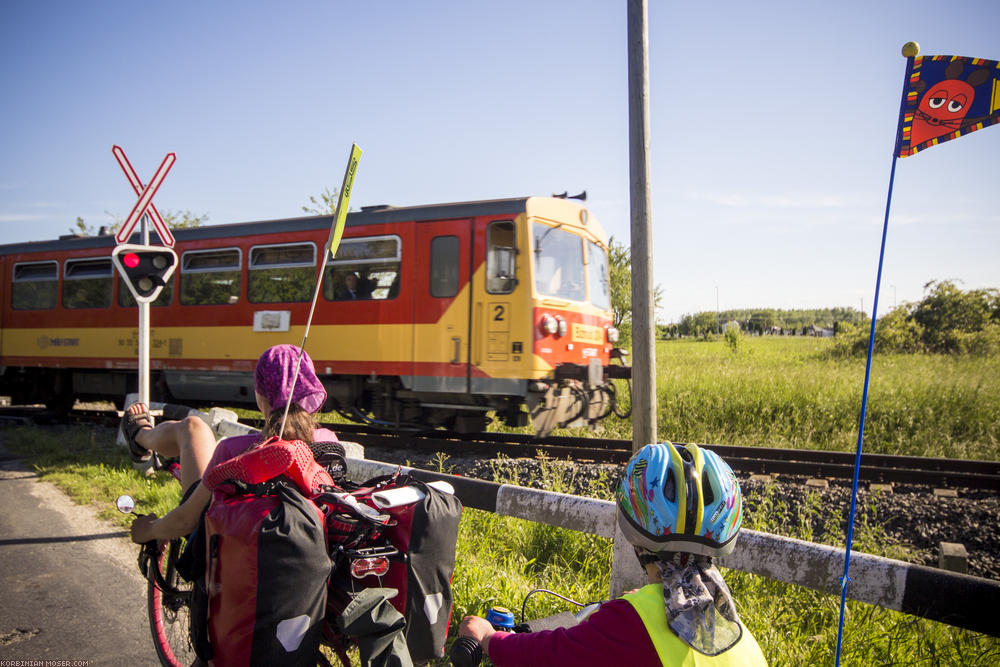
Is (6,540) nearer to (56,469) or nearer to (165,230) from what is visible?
(56,469)

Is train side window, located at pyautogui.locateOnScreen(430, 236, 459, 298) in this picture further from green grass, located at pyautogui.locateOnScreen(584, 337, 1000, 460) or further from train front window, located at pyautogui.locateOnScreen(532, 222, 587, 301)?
green grass, located at pyautogui.locateOnScreen(584, 337, 1000, 460)

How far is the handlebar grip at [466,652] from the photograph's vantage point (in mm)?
1617

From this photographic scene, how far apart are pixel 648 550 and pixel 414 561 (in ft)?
2.39

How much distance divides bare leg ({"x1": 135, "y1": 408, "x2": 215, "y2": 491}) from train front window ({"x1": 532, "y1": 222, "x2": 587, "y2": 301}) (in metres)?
6.12

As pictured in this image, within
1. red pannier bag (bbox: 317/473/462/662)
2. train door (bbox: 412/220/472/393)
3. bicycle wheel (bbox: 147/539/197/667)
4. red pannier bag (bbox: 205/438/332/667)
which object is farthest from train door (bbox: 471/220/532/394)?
red pannier bag (bbox: 205/438/332/667)

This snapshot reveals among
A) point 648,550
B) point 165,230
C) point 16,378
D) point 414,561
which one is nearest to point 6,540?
point 165,230

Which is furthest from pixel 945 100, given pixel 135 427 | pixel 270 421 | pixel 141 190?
pixel 141 190

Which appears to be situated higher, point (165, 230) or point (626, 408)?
point (165, 230)

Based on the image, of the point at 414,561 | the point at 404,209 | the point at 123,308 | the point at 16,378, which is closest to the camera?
the point at 414,561

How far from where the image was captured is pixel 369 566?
6.44 ft

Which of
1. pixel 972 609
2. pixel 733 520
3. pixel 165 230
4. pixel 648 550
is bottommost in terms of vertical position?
pixel 972 609

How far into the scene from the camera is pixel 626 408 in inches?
484

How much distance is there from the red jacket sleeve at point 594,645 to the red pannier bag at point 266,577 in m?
0.57

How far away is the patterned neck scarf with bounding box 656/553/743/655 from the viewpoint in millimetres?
1466
